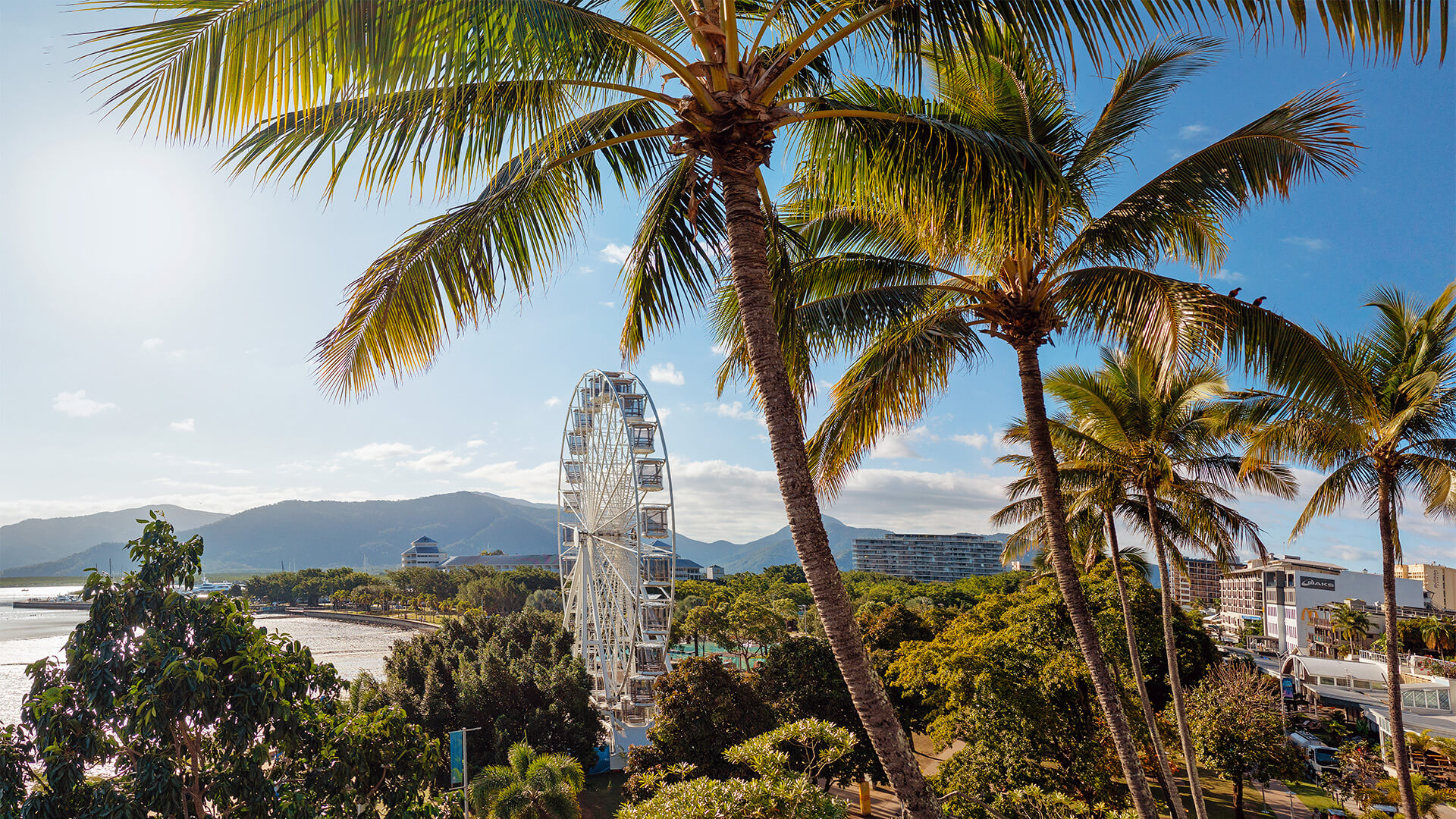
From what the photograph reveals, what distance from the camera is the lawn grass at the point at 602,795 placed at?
763 inches

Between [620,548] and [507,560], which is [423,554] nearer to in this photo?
[507,560]

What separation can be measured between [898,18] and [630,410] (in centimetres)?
2168

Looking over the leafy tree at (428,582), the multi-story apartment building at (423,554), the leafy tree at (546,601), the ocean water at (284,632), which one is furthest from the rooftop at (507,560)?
the leafy tree at (546,601)

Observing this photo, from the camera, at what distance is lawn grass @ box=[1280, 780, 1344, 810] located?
1944 cm

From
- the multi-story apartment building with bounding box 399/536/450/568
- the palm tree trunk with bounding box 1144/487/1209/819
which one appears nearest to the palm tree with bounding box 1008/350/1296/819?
the palm tree trunk with bounding box 1144/487/1209/819

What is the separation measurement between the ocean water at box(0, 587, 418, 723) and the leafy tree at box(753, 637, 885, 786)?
2246cm

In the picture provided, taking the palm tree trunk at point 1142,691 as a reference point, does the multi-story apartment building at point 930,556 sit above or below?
below

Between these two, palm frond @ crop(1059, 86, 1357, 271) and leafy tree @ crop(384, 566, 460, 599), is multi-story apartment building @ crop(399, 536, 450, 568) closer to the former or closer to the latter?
leafy tree @ crop(384, 566, 460, 599)

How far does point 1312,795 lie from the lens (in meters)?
21.4

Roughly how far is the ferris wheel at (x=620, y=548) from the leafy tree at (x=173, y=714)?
14.3 metres

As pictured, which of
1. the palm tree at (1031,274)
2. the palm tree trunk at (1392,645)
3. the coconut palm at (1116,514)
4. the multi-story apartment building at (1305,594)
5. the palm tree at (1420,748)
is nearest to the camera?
the palm tree at (1031,274)

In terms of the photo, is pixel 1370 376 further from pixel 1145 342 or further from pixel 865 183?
pixel 865 183

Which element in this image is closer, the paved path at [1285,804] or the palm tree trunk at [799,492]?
the palm tree trunk at [799,492]

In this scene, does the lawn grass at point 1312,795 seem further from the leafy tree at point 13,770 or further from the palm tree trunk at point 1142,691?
the leafy tree at point 13,770
